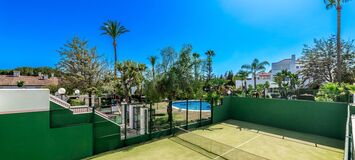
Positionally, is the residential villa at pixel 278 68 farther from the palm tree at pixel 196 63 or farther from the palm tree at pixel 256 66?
the palm tree at pixel 196 63

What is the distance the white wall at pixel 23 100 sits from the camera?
5.40 metres

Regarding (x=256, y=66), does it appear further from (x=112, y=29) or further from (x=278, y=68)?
(x=112, y=29)

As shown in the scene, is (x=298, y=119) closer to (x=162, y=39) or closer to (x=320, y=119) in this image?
(x=320, y=119)

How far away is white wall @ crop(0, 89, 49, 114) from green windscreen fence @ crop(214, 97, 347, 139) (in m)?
9.96

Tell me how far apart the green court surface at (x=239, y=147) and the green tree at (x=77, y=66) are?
11972 mm

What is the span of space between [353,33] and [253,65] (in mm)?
11486

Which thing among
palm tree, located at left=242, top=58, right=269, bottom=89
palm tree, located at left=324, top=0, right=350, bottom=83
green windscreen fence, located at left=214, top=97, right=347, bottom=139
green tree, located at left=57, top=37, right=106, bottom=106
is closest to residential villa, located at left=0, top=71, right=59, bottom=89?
green tree, located at left=57, top=37, right=106, bottom=106

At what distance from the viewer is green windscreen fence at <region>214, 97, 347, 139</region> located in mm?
→ 9820

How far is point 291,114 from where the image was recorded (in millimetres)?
11352

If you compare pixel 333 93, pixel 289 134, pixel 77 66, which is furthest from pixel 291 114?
pixel 77 66

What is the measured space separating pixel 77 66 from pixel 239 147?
16.7 metres

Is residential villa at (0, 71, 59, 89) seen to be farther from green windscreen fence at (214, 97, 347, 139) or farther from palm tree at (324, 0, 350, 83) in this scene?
palm tree at (324, 0, 350, 83)

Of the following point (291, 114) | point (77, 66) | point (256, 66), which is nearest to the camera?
point (291, 114)

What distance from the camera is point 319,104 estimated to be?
10328 millimetres
